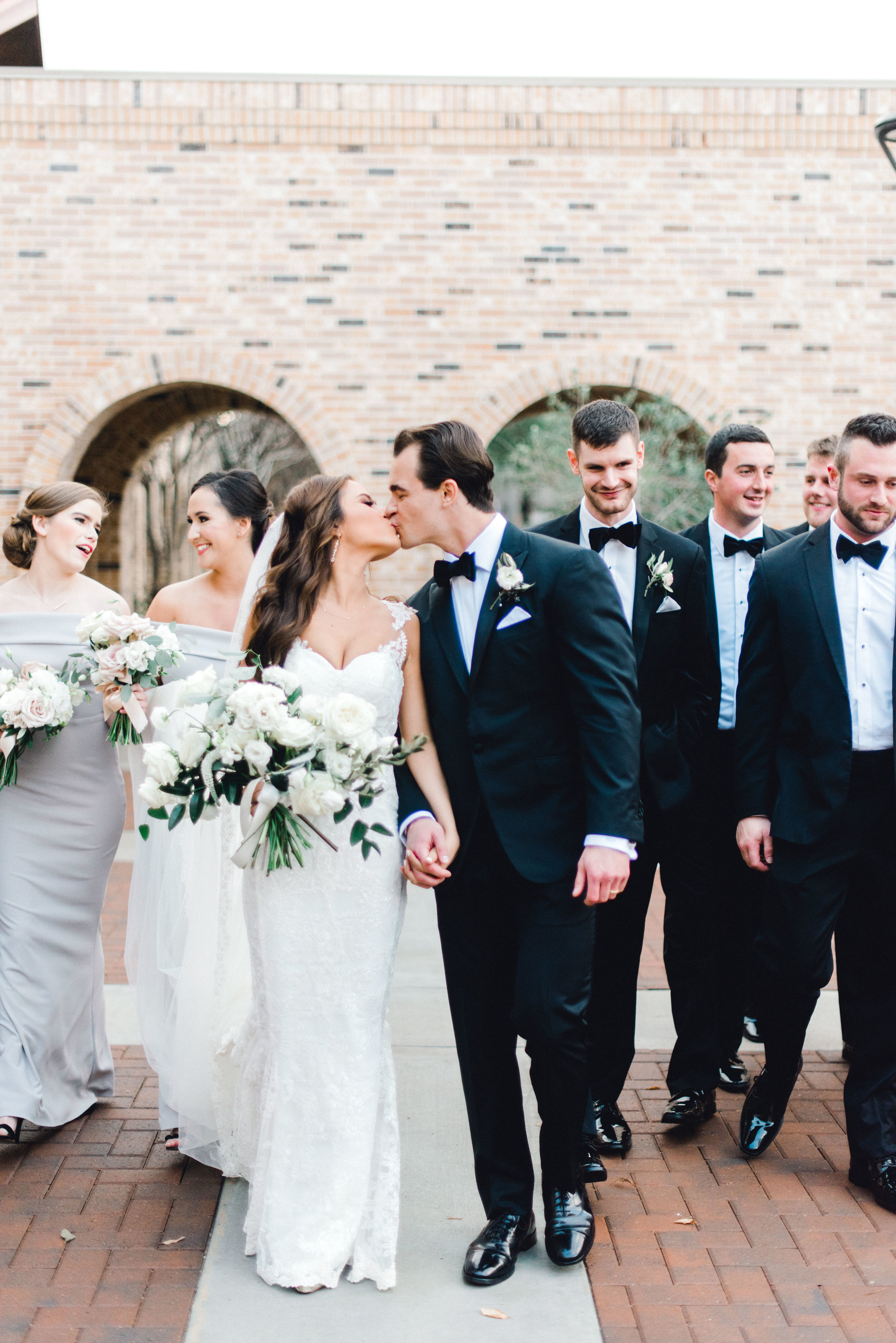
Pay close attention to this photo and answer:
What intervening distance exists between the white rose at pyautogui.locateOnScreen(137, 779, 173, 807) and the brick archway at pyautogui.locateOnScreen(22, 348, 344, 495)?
7.18 meters

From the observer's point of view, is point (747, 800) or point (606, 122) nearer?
point (747, 800)

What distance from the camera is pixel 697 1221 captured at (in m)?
3.35

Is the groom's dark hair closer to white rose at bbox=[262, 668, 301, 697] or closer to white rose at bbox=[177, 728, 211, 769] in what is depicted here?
white rose at bbox=[262, 668, 301, 697]

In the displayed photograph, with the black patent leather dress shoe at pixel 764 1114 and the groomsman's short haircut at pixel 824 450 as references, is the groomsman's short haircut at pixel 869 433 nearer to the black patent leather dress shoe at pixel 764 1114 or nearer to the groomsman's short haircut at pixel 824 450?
the groomsman's short haircut at pixel 824 450

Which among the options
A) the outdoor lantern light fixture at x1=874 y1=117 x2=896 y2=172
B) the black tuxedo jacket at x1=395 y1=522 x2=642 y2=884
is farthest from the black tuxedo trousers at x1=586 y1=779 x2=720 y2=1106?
the outdoor lantern light fixture at x1=874 y1=117 x2=896 y2=172

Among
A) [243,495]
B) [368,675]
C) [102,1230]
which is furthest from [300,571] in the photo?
[102,1230]

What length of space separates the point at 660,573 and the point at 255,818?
4.75ft

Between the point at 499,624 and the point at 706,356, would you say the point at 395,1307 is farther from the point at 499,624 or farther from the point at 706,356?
the point at 706,356

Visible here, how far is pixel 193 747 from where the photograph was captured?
115 inches

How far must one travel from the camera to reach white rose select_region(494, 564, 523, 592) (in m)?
3.02

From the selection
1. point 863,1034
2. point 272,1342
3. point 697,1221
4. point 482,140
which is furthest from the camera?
point 482,140

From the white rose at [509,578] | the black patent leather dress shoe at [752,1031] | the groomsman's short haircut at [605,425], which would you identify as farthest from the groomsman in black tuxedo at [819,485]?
the white rose at [509,578]

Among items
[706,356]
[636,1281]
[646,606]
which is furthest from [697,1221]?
[706,356]

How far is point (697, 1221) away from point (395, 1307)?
0.92 m
